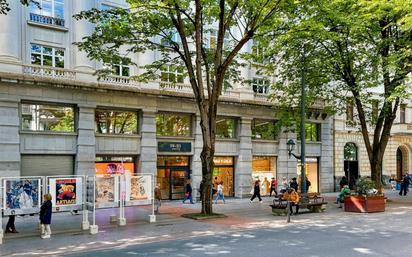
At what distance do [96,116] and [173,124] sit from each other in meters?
5.11

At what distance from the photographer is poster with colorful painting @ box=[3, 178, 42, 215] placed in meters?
14.2

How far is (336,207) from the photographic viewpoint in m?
23.4

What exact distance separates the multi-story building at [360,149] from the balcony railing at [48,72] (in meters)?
20.6

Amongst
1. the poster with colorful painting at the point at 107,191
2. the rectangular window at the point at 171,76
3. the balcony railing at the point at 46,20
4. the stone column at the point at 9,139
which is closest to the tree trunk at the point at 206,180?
the poster with colorful painting at the point at 107,191

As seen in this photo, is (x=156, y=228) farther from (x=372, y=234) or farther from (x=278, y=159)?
(x=278, y=159)

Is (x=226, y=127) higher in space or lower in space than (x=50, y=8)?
lower

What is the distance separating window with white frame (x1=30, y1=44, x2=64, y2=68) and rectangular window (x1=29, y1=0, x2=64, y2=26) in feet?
4.70

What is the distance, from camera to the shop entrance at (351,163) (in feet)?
119

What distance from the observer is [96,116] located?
24.3 m

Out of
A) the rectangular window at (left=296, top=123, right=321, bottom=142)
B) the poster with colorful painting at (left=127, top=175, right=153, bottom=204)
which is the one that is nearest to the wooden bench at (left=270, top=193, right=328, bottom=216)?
the poster with colorful painting at (left=127, top=175, right=153, bottom=204)

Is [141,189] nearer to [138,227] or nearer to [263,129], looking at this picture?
[138,227]

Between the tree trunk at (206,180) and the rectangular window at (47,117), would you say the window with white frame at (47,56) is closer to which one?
the rectangular window at (47,117)

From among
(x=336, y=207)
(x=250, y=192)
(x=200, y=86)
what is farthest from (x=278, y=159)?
(x=200, y=86)

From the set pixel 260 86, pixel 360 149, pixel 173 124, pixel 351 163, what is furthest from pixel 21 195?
pixel 360 149
